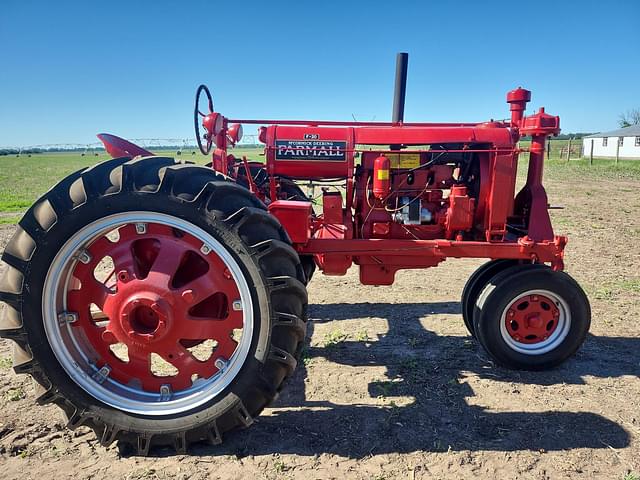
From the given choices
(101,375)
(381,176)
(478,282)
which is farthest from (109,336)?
(478,282)

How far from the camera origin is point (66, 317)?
2.57 m

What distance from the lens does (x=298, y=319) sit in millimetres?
2514

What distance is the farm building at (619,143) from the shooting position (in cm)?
3981

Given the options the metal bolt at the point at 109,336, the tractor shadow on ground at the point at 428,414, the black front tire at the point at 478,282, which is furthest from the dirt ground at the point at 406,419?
the metal bolt at the point at 109,336

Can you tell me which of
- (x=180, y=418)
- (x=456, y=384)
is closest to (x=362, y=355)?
(x=456, y=384)

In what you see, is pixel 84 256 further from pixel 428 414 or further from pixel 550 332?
pixel 550 332

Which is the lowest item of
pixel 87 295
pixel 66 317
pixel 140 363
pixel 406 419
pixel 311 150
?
pixel 406 419

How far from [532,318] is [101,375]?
2952mm

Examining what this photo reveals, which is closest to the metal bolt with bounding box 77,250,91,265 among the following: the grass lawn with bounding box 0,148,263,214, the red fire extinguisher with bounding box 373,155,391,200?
the red fire extinguisher with bounding box 373,155,391,200

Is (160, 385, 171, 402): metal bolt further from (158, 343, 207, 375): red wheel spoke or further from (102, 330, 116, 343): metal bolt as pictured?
(102, 330, 116, 343): metal bolt

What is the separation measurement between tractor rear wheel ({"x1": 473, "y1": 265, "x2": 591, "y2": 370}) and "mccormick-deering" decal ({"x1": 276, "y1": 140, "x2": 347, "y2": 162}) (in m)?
1.56

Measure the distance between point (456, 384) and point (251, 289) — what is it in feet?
5.76

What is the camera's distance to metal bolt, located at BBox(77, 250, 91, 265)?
2520mm

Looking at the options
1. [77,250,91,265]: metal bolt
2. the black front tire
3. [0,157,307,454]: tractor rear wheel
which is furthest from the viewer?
the black front tire
